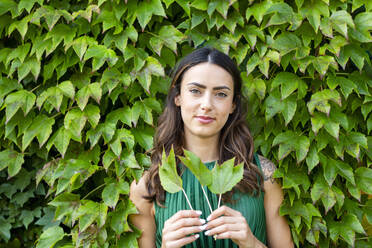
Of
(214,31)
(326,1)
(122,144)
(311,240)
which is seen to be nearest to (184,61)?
(214,31)

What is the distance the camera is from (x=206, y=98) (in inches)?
68.8

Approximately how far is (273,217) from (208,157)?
1.35 feet

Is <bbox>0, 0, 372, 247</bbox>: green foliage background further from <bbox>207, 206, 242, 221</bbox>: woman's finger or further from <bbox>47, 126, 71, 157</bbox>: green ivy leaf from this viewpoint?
<bbox>207, 206, 242, 221</bbox>: woman's finger

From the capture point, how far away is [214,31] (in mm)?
2221

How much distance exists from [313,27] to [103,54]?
1.00m

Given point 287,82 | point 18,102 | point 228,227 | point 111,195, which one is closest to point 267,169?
point 287,82

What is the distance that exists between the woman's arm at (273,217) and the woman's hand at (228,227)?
0.38m

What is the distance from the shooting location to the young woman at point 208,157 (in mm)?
1774

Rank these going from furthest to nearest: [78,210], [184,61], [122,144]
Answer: [122,144], [78,210], [184,61]

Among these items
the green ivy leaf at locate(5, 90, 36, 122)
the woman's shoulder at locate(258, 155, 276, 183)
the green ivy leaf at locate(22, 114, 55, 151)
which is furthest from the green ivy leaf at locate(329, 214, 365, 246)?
the green ivy leaf at locate(5, 90, 36, 122)

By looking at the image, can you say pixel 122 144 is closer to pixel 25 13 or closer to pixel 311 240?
pixel 25 13

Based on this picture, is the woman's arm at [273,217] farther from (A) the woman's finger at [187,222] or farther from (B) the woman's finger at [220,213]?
(A) the woman's finger at [187,222]

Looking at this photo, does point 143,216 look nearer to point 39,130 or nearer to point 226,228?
point 226,228

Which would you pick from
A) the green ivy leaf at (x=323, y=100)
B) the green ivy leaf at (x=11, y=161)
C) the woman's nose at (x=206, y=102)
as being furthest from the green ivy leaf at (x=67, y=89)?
the green ivy leaf at (x=323, y=100)
